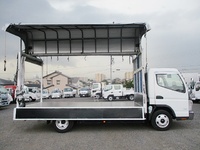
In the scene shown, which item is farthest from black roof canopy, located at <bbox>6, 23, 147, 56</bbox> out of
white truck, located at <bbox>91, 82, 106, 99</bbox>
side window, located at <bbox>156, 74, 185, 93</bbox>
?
white truck, located at <bbox>91, 82, 106, 99</bbox>

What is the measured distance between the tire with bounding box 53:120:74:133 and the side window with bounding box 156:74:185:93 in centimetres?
358

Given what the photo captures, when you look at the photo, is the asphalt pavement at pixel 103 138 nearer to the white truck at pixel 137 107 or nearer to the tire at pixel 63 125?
the tire at pixel 63 125

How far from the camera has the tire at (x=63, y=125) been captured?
8625mm

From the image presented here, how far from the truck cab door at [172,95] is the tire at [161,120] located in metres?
0.30

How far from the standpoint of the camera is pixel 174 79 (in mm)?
8742

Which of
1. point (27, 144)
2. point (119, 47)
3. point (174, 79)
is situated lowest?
point (27, 144)

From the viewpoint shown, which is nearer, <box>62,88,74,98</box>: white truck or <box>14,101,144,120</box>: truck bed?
<box>14,101,144,120</box>: truck bed

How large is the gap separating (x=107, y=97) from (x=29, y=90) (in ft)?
34.0

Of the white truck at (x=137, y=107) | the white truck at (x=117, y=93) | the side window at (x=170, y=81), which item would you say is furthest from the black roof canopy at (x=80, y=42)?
the white truck at (x=117, y=93)

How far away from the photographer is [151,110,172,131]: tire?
8555mm

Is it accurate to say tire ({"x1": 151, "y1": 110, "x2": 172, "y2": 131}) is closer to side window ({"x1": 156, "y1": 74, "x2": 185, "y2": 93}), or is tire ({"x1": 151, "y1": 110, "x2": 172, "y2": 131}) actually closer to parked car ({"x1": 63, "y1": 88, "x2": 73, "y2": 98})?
side window ({"x1": 156, "y1": 74, "x2": 185, "y2": 93})

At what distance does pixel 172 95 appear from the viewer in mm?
8633

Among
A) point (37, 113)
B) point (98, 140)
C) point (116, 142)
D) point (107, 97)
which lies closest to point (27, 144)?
point (37, 113)

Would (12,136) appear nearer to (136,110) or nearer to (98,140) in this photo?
(98,140)
